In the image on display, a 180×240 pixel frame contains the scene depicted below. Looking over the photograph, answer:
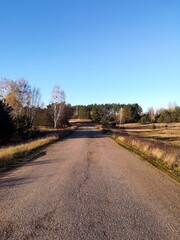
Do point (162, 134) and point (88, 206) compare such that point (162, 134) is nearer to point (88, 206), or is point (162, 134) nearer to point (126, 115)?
point (88, 206)

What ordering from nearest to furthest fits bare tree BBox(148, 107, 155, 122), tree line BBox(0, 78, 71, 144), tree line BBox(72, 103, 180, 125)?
1. tree line BBox(0, 78, 71, 144)
2. tree line BBox(72, 103, 180, 125)
3. bare tree BBox(148, 107, 155, 122)

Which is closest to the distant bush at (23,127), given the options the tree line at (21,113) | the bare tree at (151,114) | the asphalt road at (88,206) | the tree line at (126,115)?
the tree line at (21,113)

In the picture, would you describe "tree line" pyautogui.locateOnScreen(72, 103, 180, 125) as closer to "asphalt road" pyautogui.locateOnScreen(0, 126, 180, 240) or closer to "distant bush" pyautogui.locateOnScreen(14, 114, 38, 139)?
"distant bush" pyautogui.locateOnScreen(14, 114, 38, 139)

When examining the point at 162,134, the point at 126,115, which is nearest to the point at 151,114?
the point at 126,115

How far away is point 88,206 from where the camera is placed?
592 centimetres

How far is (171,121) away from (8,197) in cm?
12209

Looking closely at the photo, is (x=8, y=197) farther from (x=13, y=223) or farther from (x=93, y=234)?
(x=93, y=234)

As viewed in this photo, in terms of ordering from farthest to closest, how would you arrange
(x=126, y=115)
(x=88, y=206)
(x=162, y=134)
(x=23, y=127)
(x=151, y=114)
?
(x=151, y=114) → (x=126, y=115) → (x=162, y=134) → (x=23, y=127) → (x=88, y=206)

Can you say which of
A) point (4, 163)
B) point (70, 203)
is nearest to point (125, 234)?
point (70, 203)

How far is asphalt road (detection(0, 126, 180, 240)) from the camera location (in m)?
4.57

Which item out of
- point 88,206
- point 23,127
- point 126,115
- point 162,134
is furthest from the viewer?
point 126,115

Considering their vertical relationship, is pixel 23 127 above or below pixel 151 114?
below

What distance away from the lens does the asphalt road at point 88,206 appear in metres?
4.57

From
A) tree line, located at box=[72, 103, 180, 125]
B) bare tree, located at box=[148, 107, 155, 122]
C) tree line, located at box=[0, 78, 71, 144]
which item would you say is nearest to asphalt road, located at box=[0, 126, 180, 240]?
tree line, located at box=[0, 78, 71, 144]
